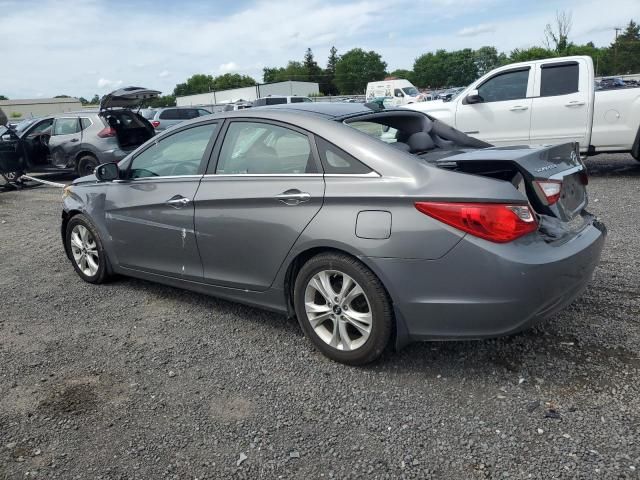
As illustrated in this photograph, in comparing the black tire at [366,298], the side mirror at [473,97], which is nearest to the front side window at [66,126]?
the side mirror at [473,97]

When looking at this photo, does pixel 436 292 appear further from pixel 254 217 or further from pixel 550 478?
pixel 254 217

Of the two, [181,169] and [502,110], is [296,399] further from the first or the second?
[502,110]

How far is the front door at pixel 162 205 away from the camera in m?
3.96

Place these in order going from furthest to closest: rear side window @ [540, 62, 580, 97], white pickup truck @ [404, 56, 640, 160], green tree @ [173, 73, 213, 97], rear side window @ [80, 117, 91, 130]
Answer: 1. green tree @ [173, 73, 213, 97]
2. rear side window @ [80, 117, 91, 130]
3. rear side window @ [540, 62, 580, 97]
4. white pickup truck @ [404, 56, 640, 160]

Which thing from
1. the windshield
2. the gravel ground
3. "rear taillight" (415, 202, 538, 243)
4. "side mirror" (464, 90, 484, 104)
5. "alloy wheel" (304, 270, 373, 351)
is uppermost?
the windshield

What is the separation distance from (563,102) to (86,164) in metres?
9.64

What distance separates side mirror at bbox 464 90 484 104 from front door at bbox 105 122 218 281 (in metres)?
6.52

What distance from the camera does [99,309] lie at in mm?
4484

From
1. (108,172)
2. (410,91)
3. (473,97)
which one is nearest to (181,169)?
(108,172)

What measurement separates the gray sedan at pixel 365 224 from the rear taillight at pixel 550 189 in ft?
0.03

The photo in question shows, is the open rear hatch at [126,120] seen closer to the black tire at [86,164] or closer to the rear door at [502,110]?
the black tire at [86,164]

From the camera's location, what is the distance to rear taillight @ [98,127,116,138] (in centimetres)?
1162

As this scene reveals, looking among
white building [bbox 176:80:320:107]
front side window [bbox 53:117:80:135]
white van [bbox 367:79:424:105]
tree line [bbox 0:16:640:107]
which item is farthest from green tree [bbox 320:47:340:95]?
front side window [bbox 53:117:80:135]

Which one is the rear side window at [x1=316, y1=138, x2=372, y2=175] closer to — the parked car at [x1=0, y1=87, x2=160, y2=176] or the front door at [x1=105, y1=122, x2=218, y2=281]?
the front door at [x1=105, y1=122, x2=218, y2=281]
